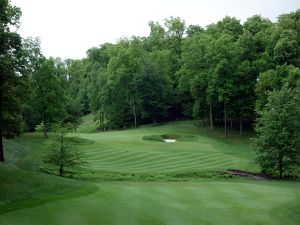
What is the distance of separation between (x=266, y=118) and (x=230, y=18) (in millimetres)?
41390

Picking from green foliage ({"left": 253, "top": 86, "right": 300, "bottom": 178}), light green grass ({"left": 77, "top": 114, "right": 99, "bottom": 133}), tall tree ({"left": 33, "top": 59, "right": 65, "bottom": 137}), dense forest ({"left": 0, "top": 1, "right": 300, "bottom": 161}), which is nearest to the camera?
green foliage ({"left": 253, "top": 86, "right": 300, "bottom": 178})

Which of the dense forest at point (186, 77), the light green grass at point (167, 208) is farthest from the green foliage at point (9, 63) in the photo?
the dense forest at point (186, 77)

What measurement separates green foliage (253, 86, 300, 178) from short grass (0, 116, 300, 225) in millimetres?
2418

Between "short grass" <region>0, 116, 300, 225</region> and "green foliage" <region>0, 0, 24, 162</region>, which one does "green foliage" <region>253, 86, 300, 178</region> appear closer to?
"short grass" <region>0, 116, 300, 225</region>

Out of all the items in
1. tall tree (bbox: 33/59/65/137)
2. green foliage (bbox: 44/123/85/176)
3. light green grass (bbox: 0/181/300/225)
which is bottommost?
light green grass (bbox: 0/181/300/225)

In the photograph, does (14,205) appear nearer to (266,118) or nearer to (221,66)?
(266,118)

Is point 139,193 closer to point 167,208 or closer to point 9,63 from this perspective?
point 167,208

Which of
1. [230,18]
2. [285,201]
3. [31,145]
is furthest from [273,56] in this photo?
[285,201]

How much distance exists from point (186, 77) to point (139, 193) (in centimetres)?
4873

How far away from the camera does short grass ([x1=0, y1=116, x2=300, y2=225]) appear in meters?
17.0

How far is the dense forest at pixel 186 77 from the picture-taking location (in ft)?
169

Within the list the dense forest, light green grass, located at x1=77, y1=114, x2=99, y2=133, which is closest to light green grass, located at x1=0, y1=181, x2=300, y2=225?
the dense forest

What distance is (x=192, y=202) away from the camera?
21.1m

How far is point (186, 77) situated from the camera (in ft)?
229
